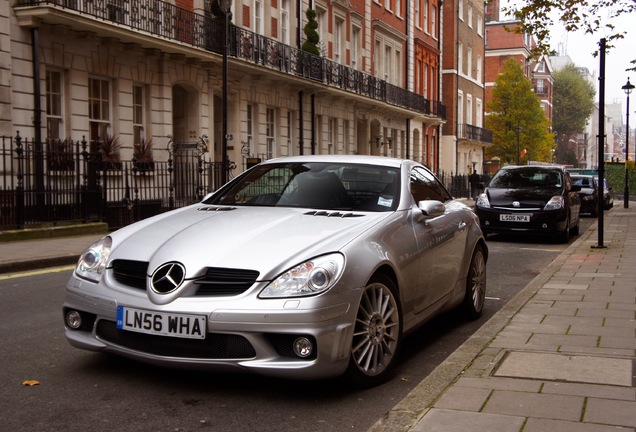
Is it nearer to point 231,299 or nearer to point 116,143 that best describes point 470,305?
point 231,299

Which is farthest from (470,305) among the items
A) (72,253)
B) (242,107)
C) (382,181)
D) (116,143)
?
(242,107)

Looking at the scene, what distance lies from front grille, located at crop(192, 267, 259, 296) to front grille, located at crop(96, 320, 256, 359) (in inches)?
9.5

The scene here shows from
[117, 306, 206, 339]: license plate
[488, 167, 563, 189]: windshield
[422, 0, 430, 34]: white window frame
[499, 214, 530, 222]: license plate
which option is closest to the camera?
[117, 306, 206, 339]: license plate

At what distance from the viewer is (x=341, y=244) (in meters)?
4.26

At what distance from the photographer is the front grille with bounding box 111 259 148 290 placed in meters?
4.20

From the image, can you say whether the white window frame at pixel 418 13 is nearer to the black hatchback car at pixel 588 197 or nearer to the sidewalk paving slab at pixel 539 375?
the black hatchback car at pixel 588 197

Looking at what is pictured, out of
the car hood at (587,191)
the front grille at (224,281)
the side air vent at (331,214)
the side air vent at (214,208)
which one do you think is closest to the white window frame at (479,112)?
the car hood at (587,191)

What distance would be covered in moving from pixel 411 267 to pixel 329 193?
826 millimetres

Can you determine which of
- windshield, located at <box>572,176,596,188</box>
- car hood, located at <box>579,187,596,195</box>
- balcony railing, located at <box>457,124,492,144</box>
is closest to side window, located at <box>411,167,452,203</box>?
car hood, located at <box>579,187,596,195</box>

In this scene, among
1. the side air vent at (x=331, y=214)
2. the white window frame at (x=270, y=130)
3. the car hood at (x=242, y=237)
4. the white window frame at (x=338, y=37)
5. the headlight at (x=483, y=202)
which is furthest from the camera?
the white window frame at (x=338, y=37)

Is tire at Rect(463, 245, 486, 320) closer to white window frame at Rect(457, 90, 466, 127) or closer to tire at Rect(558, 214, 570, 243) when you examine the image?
tire at Rect(558, 214, 570, 243)

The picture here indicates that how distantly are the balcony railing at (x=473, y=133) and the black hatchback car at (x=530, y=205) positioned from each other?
3978 cm

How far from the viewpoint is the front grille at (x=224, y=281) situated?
3984 mm

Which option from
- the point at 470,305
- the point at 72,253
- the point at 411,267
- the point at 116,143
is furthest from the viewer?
the point at 116,143
